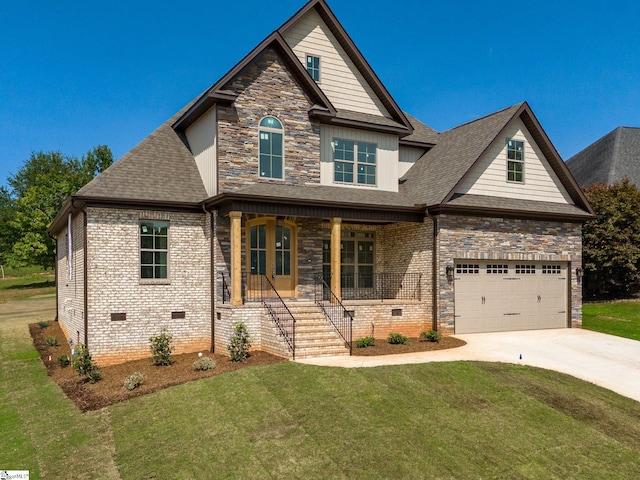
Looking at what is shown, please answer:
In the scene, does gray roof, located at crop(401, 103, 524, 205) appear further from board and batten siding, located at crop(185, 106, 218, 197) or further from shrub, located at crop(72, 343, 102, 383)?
shrub, located at crop(72, 343, 102, 383)

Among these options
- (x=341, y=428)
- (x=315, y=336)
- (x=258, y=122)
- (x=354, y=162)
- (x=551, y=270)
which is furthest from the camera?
(x=551, y=270)

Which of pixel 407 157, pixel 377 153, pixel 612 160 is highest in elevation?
pixel 612 160

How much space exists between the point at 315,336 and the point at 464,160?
8721 millimetres

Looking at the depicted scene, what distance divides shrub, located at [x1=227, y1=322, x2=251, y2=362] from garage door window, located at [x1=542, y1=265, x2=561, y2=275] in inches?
456

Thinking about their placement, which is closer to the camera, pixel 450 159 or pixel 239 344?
pixel 239 344

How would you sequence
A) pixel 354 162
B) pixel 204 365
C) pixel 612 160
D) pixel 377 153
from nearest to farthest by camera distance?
pixel 204 365 < pixel 354 162 < pixel 377 153 < pixel 612 160

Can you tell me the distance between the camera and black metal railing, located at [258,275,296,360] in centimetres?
1355

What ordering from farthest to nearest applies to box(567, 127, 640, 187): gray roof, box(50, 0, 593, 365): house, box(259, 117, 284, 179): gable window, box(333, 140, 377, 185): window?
box(567, 127, 640, 187): gray roof, box(333, 140, 377, 185): window, box(259, 117, 284, 179): gable window, box(50, 0, 593, 365): house

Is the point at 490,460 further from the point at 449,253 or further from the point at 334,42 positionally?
the point at 334,42

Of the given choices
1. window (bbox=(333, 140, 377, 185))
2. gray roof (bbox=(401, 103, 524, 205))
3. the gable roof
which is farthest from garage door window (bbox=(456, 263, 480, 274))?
window (bbox=(333, 140, 377, 185))

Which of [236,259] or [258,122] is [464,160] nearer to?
[258,122]

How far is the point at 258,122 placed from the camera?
1620cm

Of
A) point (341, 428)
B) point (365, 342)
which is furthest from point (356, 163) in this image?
point (341, 428)

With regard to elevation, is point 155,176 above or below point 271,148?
below
